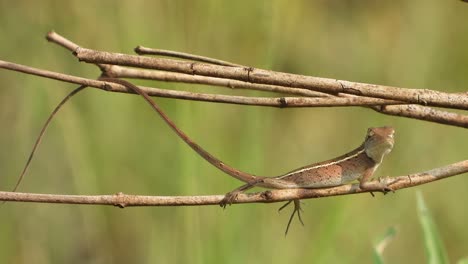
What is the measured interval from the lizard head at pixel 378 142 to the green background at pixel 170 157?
0.85 ft

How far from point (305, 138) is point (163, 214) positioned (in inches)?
42.3

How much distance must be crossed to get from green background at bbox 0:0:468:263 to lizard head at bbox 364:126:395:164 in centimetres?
26

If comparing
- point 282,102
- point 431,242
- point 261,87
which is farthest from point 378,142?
point 282,102

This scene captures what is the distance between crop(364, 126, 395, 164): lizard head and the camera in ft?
6.03

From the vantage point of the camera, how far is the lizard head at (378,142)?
1.84 meters

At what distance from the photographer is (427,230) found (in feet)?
5.35

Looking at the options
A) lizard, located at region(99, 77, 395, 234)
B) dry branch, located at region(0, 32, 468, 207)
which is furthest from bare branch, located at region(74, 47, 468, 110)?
lizard, located at region(99, 77, 395, 234)

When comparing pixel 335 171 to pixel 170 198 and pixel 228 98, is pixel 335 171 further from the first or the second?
pixel 170 198

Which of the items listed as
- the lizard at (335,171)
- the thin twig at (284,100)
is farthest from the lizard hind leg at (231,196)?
the thin twig at (284,100)

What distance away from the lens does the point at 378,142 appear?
187 centimetres

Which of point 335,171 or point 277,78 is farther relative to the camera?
point 335,171

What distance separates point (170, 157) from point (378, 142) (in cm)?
91

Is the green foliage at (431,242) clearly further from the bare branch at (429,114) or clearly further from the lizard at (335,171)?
the bare branch at (429,114)

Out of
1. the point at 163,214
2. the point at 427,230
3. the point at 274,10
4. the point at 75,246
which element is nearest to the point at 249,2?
the point at 274,10
